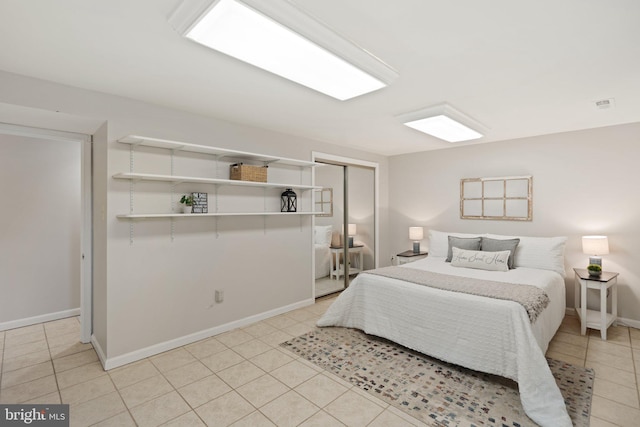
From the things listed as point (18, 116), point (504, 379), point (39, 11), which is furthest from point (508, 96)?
point (18, 116)

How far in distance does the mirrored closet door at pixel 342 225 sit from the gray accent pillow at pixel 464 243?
1421 mm

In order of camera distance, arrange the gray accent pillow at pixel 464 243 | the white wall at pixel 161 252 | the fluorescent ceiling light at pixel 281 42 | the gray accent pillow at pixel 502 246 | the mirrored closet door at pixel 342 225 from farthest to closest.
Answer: the mirrored closet door at pixel 342 225
the gray accent pillow at pixel 464 243
the gray accent pillow at pixel 502 246
the white wall at pixel 161 252
the fluorescent ceiling light at pixel 281 42

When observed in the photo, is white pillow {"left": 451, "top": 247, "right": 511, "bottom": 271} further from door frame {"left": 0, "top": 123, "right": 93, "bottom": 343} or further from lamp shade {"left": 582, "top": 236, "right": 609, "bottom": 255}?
door frame {"left": 0, "top": 123, "right": 93, "bottom": 343}

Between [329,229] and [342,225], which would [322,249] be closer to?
[329,229]

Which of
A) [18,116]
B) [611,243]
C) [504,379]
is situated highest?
[18,116]

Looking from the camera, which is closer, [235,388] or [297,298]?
[235,388]

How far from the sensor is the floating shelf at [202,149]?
2636mm

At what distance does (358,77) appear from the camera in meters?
2.13

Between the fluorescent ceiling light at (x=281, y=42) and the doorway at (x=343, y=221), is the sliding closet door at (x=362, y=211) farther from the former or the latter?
the fluorescent ceiling light at (x=281, y=42)

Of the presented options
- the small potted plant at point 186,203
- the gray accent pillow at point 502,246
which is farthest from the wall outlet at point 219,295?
the gray accent pillow at point 502,246

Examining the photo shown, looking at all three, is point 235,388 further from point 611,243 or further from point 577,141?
point 577,141

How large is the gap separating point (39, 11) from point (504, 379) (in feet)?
12.4

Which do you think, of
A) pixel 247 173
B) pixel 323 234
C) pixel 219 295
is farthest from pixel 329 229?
pixel 219 295

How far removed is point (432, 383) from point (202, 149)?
2845 millimetres
